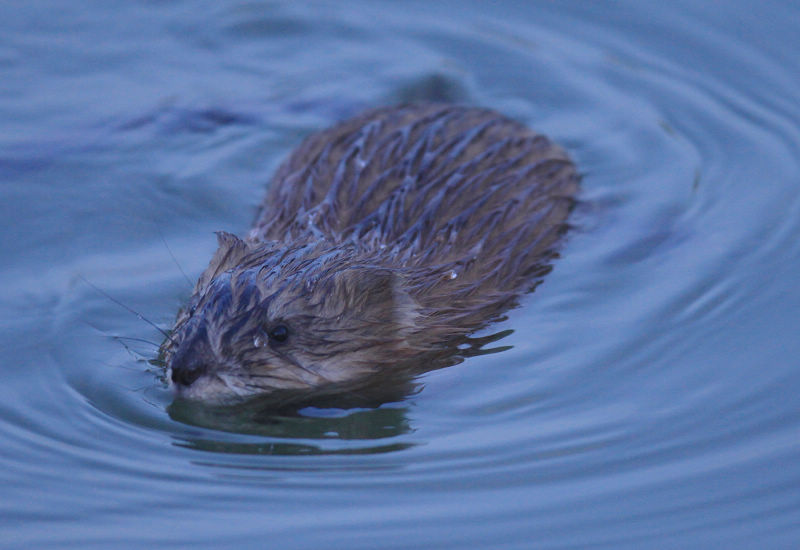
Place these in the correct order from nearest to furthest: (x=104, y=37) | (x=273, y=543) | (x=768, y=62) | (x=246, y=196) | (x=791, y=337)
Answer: (x=273, y=543) → (x=791, y=337) → (x=246, y=196) → (x=768, y=62) → (x=104, y=37)

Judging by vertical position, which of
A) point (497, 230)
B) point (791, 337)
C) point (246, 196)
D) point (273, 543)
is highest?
point (246, 196)

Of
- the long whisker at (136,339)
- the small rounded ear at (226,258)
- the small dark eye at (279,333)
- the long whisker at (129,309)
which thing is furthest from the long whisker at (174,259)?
the small dark eye at (279,333)

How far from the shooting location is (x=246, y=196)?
25.9 feet

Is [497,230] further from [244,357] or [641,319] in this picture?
[244,357]

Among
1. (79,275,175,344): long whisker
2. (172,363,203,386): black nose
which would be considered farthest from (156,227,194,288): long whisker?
(172,363,203,386): black nose

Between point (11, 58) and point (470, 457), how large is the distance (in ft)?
19.9

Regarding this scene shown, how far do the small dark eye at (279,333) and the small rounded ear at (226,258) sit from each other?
48cm

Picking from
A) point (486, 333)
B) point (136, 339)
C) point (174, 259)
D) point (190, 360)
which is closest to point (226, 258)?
point (136, 339)

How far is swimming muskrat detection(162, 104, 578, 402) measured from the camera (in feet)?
18.1

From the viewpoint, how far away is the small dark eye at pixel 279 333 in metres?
5.56

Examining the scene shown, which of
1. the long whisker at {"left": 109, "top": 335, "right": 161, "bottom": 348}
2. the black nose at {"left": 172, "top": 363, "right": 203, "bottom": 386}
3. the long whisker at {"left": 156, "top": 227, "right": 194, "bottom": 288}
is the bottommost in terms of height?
the black nose at {"left": 172, "top": 363, "right": 203, "bottom": 386}

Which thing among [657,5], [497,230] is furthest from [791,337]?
[657,5]

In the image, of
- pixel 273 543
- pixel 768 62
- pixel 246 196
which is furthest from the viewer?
pixel 768 62

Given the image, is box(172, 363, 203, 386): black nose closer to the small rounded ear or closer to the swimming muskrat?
the swimming muskrat
